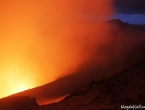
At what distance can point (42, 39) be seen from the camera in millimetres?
20828

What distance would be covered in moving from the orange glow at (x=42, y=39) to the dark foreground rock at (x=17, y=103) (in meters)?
4.10

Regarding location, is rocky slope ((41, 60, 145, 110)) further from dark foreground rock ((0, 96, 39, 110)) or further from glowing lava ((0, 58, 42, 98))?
glowing lava ((0, 58, 42, 98))

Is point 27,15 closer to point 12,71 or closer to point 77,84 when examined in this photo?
point 12,71

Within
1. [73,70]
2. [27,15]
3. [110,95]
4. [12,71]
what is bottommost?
[110,95]

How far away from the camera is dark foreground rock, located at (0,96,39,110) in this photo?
9219 mm

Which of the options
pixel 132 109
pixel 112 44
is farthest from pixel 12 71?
pixel 132 109

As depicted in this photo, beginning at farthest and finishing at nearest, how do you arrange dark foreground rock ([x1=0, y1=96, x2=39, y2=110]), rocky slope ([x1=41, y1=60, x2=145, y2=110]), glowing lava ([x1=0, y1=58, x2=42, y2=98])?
glowing lava ([x1=0, y1=58, x2=42, y2=98]) → dark foreground rock ([x1=0, y1=96, x2=39, y2=110]) → rocky slope ([x1=41, y1=60, x2=145, y2=110])

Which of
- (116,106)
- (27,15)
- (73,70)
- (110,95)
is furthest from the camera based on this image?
(27,15)

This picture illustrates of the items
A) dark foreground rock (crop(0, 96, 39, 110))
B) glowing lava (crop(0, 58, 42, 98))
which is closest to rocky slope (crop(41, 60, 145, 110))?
dark foreground rock (crop(0, 96, 39, 110))

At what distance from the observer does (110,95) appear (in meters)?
7.33

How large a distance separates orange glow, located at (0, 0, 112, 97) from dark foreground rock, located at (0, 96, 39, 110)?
4097 millimetres

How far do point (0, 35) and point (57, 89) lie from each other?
28.1 ft

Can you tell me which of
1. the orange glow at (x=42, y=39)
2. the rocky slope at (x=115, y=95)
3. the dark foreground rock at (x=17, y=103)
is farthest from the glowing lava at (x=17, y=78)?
the rocky slope at (x=115, y=95)

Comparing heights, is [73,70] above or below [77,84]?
above
